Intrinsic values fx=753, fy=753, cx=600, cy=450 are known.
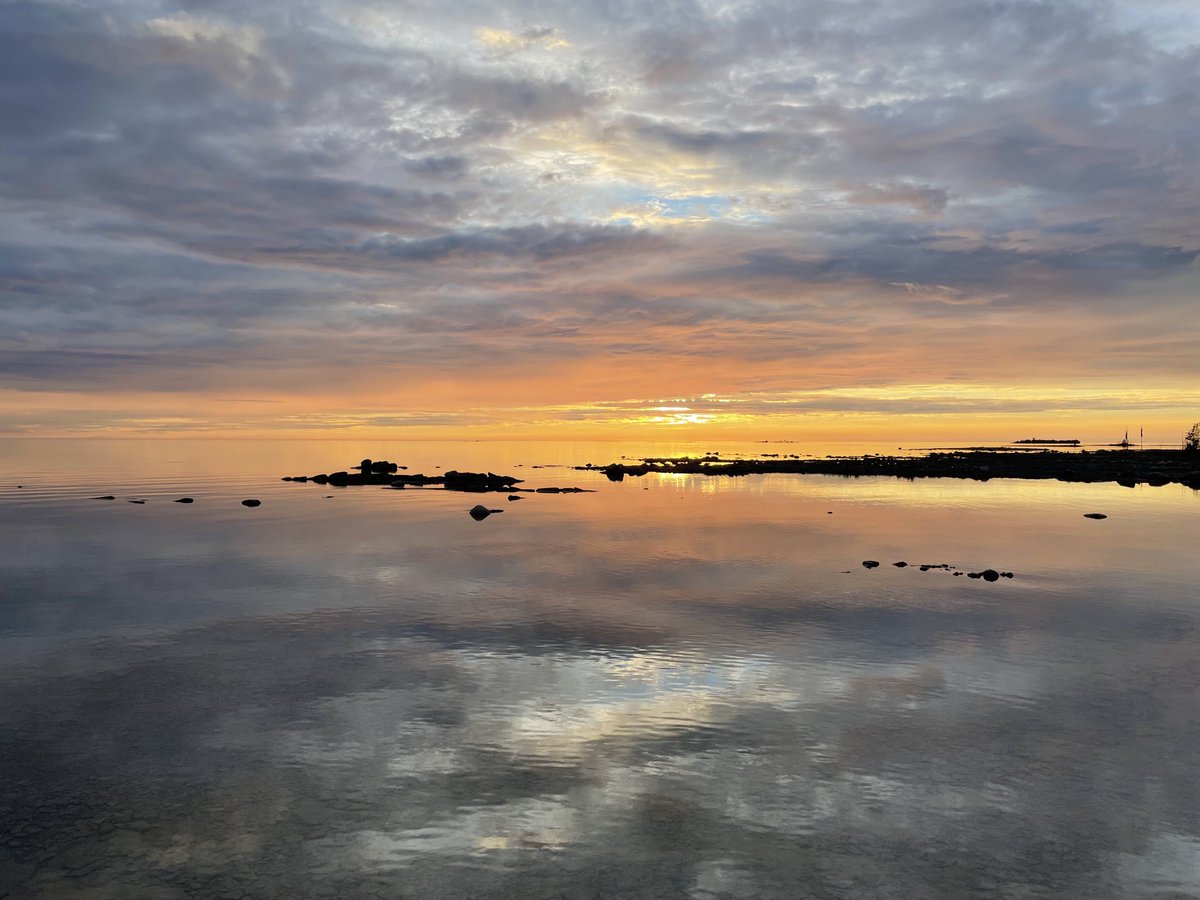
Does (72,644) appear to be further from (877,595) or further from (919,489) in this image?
(919,489)

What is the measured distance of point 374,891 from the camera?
10.2 m

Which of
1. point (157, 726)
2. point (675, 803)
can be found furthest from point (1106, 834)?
point (157, 726)

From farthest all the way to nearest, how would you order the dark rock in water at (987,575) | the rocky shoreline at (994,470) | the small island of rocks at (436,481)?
the rocky shoreline at (994,470) → the small island of rocks at (436,481) → the dark rock in water at (987,575)

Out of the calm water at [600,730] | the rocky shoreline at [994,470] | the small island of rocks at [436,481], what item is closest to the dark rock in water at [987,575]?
the calm water at [600,730]

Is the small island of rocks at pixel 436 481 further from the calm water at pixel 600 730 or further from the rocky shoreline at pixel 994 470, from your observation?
the calm water at pixel 600 730

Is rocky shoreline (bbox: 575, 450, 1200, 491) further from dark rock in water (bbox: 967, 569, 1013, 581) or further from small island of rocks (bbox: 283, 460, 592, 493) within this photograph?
dark rock in water (bbox: 967, 569, 1013, 581)

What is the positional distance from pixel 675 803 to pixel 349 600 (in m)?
21.1

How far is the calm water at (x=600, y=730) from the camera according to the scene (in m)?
10.9

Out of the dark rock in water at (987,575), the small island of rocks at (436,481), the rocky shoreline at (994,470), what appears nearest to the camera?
the dark rock in water at (987,575)

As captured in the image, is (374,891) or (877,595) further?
(877,595)

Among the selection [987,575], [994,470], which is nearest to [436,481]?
[987,575]

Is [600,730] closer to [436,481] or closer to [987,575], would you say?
[987,575]

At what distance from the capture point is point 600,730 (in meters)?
15.9

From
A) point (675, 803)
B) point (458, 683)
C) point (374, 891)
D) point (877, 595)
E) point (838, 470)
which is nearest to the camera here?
point (374, 891)
